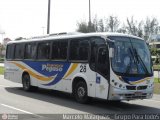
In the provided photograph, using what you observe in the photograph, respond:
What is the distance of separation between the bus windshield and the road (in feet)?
4.51

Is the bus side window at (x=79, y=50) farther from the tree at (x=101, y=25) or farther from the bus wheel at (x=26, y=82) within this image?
the tree at (x=101, y=25)

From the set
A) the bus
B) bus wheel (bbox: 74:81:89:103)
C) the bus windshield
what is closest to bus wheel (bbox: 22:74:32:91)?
the bus

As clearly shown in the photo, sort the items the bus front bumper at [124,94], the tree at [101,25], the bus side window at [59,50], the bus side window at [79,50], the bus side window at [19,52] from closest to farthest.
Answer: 1. the bus front bumper at [124,94]
2. the bus side window at [79,50]
3. the bus side window at [59,50]
4. the bus side window at [19,52]
5. the tree at [101,25]

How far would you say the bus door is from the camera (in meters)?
14.3

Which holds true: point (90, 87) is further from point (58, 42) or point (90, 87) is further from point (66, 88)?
point (58, 42)

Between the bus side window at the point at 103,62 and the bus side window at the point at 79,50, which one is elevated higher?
the bus side window at the point at 79,50

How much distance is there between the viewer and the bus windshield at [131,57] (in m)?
14.3

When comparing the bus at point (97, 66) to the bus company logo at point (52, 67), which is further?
the bus company logo at point (52, 67)

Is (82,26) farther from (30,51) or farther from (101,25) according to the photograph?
(30,51)

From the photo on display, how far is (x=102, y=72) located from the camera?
1455 centimetres

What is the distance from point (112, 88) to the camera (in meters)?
14.1

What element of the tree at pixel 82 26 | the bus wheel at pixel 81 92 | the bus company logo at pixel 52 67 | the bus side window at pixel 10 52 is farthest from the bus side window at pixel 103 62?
the tree at pixel 82 26

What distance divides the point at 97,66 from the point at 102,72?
1.24ft

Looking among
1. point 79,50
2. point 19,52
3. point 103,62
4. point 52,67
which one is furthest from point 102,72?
point 19,52
